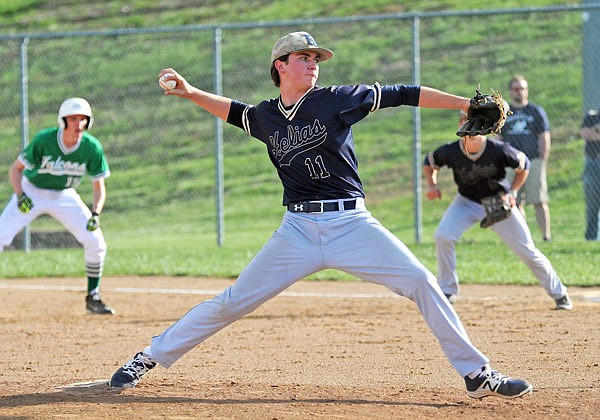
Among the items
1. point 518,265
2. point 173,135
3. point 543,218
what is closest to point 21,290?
point 518,265

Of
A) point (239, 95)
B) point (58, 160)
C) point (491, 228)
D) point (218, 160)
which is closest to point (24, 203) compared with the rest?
point (58, 160)

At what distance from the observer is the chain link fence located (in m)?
21.4

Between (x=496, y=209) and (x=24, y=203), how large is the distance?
441cm

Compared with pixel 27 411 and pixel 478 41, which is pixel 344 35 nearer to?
pixel 478 41

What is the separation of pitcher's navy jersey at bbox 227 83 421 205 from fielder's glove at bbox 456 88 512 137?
1.14ft

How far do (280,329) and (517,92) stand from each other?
6.16 meters

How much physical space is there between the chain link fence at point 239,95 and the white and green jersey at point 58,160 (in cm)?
904

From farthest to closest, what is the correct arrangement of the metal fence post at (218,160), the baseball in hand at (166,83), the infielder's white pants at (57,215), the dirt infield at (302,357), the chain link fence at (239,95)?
1. the chain link fence at (239,95)
2. the metal fence post at (218,160)
3. the infielder's white pants at (57,215)
4. the baseball in hand at (166,83)
5. the dirt infield at (302,357)

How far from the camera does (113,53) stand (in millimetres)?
28000

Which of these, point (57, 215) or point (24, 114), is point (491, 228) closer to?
point (57, 215)

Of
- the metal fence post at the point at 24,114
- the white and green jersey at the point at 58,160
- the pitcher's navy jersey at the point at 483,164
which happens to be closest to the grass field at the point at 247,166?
the metal fence post at the point at 24,114

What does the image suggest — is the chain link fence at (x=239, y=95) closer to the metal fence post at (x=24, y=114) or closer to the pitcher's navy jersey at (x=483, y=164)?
the metal fence post at (x=24, y=114)

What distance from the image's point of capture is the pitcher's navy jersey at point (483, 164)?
9.84 meters

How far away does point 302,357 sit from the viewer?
800 centimetres
